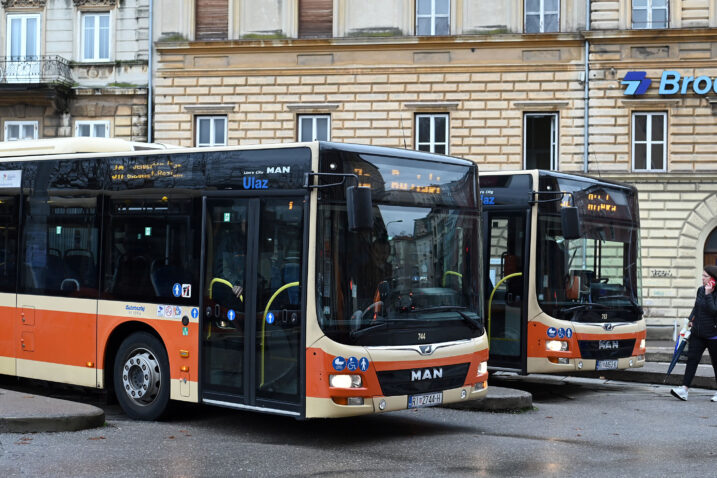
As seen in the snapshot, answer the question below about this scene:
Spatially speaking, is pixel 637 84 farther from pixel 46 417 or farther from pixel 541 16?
pixel 46 417

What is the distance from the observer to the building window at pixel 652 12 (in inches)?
988

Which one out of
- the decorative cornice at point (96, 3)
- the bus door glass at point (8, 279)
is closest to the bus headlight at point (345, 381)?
the bus door glass at point (8, 279)

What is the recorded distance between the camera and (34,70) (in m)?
26.7

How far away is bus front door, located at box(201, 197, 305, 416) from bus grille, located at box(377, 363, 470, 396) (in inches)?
29.8

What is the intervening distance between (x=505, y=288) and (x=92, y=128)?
16.3 metres

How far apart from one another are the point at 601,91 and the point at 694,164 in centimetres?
271

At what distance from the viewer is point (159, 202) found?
411 inches

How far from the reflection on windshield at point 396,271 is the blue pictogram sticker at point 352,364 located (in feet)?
0.50

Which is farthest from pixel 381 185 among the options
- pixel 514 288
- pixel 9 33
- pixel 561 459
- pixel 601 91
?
pixel 9 33

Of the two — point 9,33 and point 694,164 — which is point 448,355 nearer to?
point 694,164

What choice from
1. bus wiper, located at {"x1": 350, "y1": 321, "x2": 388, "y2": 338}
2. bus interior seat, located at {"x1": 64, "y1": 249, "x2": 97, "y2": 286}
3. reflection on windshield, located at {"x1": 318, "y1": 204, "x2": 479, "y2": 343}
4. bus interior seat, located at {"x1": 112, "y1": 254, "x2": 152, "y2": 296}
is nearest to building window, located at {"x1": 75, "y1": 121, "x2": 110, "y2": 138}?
bus interior seat, located at {"x1": 64, "y1": 249, "x2": 97, "y2": 286}

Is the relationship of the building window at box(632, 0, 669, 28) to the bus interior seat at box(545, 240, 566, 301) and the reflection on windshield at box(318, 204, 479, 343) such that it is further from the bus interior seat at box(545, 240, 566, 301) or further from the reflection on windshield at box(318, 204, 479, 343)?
the reflection on windshield at box(318, 204, 479, 343)

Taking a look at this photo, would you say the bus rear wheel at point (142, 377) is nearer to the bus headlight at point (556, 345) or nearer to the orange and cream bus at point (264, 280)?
the orange and cream bus at point (264, 280)

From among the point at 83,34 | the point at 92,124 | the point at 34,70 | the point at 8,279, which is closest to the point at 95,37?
the point at 83,34
